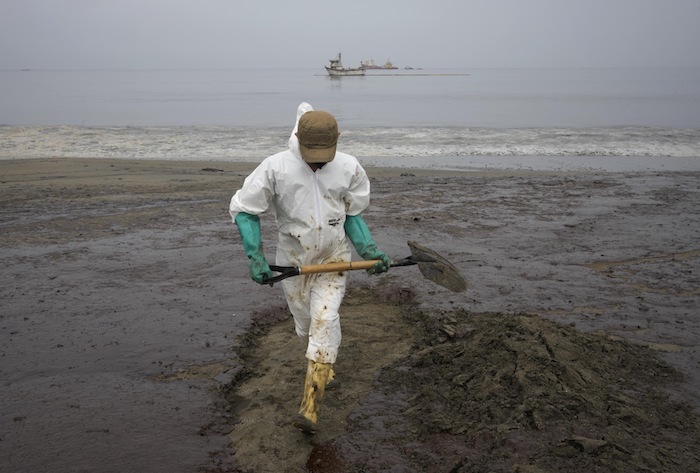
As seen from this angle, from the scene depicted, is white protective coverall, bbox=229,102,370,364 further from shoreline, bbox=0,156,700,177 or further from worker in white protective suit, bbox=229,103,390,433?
shoreline, bbox=0,156,700,177

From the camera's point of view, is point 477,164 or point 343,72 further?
point 343,72

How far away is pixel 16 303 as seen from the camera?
219 inches

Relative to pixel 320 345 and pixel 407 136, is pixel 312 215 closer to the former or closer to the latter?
pixel 320 345

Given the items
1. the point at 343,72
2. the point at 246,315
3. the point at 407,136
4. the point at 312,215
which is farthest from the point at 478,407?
the point at 343,72

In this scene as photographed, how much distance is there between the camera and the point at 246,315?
538 centimetres

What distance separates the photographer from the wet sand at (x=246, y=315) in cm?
347

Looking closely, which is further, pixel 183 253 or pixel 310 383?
pixel 183 253

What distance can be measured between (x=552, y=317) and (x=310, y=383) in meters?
2.54

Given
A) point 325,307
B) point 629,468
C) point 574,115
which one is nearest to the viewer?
point 629,468

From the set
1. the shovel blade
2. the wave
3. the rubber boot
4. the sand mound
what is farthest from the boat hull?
the rubber boot

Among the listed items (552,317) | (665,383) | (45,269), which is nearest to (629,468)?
(665,383)

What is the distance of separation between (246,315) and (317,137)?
2435 millimetres

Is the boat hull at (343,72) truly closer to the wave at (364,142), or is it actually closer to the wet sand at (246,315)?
the wave at (364,142)

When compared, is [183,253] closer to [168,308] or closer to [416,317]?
[168,308]
